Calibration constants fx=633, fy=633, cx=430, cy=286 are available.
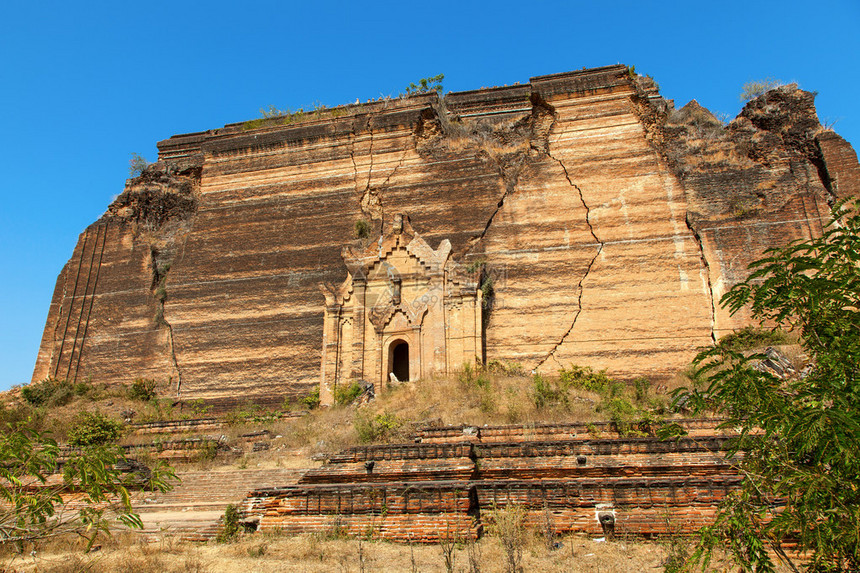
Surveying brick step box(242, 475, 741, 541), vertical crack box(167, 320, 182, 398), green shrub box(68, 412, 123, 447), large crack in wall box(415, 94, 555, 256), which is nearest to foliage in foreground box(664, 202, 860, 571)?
brick step box(242, 475, 741, 541)

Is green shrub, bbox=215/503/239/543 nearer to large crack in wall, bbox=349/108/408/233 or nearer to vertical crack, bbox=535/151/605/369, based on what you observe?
vertical crack, bbox=535/151/605/369

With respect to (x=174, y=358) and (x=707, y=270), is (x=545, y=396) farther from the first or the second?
(x=174, y=358)

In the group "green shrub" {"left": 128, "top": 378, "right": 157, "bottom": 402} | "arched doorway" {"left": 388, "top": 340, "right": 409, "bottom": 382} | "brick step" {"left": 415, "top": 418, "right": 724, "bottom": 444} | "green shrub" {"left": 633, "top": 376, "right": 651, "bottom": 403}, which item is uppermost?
"arched doorway" {"left": 388, "top": 340, "right": 409, "bottom": 382}

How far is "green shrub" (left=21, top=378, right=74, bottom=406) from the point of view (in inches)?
736

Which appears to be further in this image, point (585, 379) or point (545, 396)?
point (585, 379)

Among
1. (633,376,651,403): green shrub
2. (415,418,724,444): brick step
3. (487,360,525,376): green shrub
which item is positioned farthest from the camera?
(487,360,525,376): green shrub

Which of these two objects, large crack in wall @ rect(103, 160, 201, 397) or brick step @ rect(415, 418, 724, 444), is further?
large crack in wall @ rect(103, 160, 201, 397)

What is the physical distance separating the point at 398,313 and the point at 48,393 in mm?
11023

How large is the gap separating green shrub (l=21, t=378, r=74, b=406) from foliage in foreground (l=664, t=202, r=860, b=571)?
19348 mm

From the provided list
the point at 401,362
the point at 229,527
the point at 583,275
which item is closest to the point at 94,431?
the point at 401,362

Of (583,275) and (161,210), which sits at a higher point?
(161,210)

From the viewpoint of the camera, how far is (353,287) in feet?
58.0

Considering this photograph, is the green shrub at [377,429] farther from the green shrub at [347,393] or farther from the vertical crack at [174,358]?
the vertical crack at [174,358]

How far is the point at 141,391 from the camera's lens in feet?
60.8
